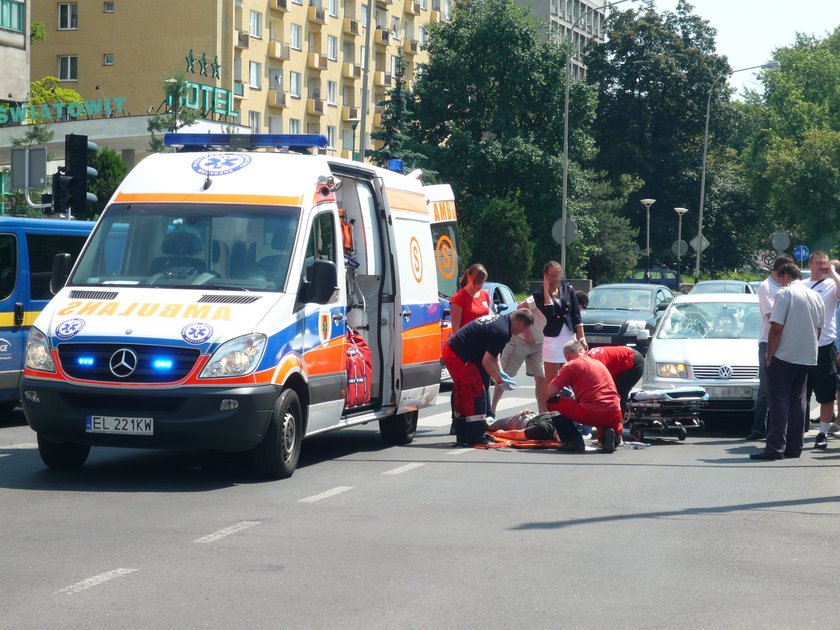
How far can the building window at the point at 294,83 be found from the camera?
236ft

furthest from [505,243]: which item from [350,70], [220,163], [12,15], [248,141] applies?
[220,163]

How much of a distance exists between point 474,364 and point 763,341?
313 centimetres

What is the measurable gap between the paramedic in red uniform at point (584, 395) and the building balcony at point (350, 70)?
65.4 metres

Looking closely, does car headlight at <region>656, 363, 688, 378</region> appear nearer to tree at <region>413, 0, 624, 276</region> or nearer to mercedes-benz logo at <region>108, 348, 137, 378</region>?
mercedes-benz logo at <region>108, 348, 137, 378</region>

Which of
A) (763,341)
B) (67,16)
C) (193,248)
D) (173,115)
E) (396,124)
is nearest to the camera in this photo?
(193,248)

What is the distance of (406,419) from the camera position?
1415cm

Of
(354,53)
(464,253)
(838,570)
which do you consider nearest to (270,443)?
(838,570)

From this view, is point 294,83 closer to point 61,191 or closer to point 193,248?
point 61,191

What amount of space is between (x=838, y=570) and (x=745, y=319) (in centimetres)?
972

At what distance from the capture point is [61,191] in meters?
21.3

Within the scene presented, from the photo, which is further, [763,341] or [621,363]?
[763,341]

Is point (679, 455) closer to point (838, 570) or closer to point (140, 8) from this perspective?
point (838, 570)

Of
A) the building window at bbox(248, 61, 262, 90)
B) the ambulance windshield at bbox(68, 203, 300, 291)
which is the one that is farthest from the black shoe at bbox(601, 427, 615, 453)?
the building window at bbox(248, 61, 262, 90)

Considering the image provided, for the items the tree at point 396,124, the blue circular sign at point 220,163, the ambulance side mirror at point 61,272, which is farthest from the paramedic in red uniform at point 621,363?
the tree at point 396,124
